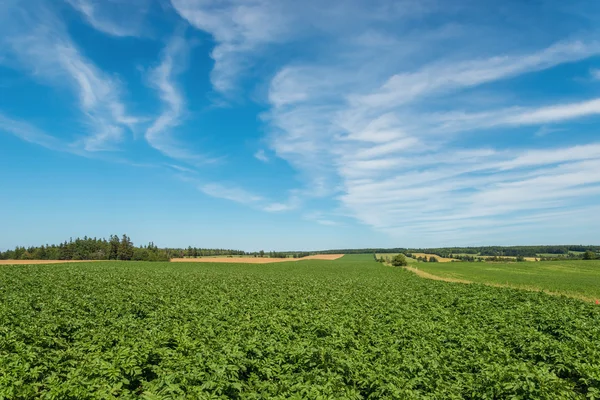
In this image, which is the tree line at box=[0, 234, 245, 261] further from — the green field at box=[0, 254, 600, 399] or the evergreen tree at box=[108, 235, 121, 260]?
the green field at box=[0, 254, 600, 399]

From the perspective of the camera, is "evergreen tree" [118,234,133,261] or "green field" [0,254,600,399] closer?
"green field" [0,254,600,399]

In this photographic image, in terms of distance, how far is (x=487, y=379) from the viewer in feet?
28.7

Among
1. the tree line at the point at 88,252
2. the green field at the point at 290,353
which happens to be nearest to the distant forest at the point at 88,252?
the tree line at the point at 88,252

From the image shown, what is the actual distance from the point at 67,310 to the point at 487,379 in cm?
1962

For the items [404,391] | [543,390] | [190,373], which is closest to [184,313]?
[190,373]

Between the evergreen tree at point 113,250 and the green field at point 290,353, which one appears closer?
the green field at point 290,353

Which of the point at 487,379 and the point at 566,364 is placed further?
the point at 566,364

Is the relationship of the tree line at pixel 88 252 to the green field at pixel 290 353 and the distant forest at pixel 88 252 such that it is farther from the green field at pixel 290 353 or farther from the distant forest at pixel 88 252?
the green field at pixel 290 353

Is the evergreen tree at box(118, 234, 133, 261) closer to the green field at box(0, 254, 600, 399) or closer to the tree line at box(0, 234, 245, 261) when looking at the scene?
the tree line at box(0, 234, 245, 261)

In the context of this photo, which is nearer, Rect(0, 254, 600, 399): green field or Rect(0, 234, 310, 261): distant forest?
Rect(0, 254, 600, 399): green field

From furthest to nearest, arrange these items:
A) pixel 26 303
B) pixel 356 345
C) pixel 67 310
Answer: pixel 26 303
pixel 67 310
pixel 356 345

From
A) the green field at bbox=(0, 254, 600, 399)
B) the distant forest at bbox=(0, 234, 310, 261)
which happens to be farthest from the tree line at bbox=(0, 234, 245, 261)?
the green field at bbox=(0, 254, 600, 399)

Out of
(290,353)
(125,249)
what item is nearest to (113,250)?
(125,249)

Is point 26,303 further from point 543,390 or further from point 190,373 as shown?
point 543,390
